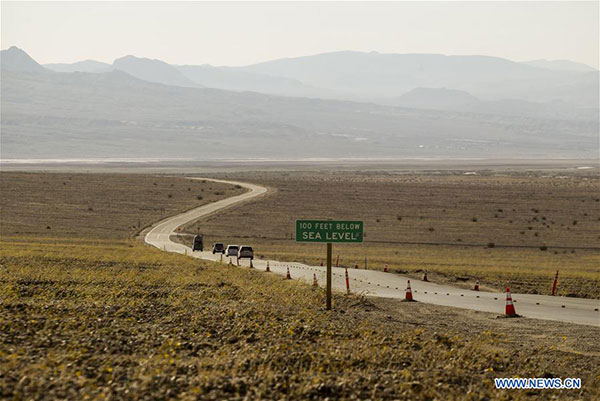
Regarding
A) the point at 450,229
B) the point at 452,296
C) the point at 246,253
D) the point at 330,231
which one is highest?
the point at 330,231

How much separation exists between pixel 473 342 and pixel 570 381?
8.66 feet

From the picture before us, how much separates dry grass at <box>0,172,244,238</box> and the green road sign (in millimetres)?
42368

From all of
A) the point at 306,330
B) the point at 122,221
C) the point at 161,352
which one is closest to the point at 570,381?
the point at 306,330

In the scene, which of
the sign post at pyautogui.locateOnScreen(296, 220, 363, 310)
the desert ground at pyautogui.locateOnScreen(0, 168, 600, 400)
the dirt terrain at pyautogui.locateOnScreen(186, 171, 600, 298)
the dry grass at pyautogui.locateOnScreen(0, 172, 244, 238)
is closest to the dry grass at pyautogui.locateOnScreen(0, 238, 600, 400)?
the desert ground at pyautogui.locateOnScreen(0, 168, 600, 400)

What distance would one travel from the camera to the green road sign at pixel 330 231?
774 inches

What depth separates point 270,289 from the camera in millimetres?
23734

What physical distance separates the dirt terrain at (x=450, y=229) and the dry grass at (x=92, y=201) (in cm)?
701

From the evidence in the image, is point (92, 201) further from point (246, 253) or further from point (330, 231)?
point (330, 231)

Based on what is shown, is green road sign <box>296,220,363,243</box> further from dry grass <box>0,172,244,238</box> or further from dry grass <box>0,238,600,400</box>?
dry grass <box>0,172,244,238</box>

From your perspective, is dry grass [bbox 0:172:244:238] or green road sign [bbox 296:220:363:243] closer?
green road sign [bbox 296:220:363:243]

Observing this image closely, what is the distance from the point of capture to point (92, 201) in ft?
274

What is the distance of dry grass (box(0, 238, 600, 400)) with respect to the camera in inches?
440

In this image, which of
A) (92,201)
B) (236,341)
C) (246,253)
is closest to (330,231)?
(236,341)

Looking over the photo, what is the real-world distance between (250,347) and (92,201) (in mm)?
72603
